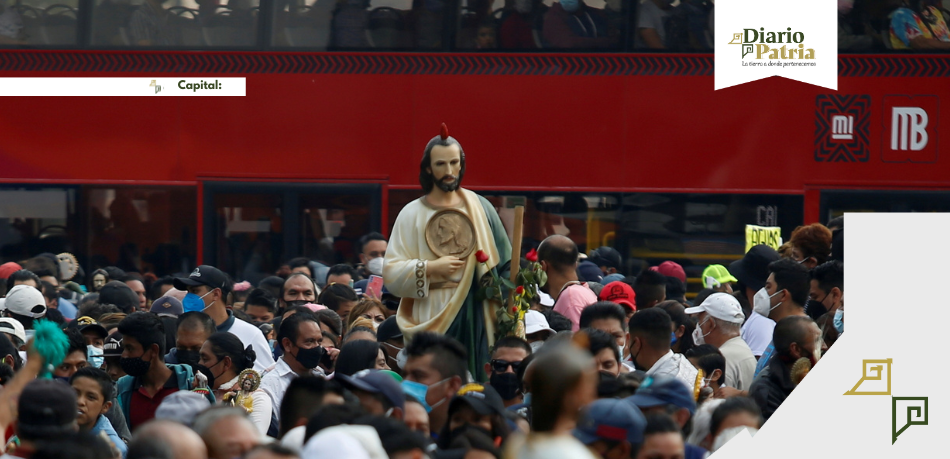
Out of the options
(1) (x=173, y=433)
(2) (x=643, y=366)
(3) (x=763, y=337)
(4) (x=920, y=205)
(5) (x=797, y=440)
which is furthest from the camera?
(4) (x=920, y=205)

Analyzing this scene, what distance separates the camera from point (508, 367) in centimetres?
555

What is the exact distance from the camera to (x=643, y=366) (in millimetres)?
5949

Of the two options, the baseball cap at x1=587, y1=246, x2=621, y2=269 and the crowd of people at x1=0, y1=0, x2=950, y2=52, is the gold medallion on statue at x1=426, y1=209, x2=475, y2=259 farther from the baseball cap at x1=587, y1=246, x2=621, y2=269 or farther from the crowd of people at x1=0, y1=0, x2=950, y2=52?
the crowd of people at x1=0, y1=0, x2=950, y2=52

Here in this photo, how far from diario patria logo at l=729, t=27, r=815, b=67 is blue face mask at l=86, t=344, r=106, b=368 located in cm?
620

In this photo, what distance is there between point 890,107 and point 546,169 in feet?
10.2

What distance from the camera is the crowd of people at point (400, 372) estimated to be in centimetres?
344

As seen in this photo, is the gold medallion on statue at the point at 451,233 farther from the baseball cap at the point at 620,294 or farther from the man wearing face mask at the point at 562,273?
the baseball cap at the point at 620,294

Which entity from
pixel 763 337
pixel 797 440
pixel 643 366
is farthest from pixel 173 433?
pixel 763 337

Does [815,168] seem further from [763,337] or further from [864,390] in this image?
[864,390]

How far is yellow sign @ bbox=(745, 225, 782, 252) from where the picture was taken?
1052cm

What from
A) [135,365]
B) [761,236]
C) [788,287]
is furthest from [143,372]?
[761,236]

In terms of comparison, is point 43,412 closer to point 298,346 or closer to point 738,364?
point 298,346

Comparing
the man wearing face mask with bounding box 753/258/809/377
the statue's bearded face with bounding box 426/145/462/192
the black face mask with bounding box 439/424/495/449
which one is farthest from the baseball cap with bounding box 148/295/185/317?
the black face mask with bounding box 439/424/495/449

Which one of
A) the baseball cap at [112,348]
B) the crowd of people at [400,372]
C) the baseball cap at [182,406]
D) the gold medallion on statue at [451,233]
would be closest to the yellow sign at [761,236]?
the crowd of people at [400,372]
